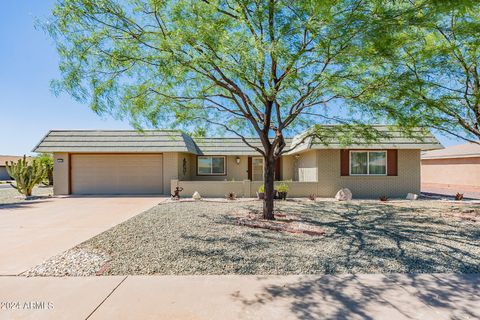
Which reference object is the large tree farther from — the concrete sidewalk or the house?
the house

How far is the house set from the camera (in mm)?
19844

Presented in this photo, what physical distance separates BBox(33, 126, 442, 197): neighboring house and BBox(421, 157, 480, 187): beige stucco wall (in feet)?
29.8

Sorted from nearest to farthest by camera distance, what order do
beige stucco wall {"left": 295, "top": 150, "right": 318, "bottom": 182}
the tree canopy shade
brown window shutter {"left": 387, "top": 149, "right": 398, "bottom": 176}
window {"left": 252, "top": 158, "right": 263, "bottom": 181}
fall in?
the tree canopy shade → brown window shutter {"left": 387, "top": 149, "right": 398, "bottom": 176} → beige stucco wall {"left": 295, "top": 150, "right": 318, "bottom": 182} → window {"left": 252, "top": 158, "right": 263, "bottom": 181}

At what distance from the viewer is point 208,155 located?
773 inches

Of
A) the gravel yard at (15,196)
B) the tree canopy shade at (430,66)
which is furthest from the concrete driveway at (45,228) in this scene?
the tree canopy shade at (430,66)

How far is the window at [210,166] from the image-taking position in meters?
19.9

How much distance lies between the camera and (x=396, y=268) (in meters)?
4.78

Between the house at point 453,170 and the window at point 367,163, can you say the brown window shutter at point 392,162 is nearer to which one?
the window at point 367,163

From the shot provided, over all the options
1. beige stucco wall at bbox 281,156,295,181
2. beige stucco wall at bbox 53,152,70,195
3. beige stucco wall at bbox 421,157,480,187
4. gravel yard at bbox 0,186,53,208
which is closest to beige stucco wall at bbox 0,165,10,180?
gravel yard at bbox 0,186,53,208

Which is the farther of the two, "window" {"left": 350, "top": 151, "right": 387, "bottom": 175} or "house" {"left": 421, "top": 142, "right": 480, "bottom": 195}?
"house" {"left": 421, "top": 142, "right": 480, "bottom": 195}

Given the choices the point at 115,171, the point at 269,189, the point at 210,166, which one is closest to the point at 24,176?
the point at 115,171

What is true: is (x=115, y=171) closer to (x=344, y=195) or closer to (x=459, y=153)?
(x=344, y=195)

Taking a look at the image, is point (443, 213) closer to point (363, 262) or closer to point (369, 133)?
point (369, 133)

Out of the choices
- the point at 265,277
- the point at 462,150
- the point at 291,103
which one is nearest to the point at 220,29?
the point at 291,103
